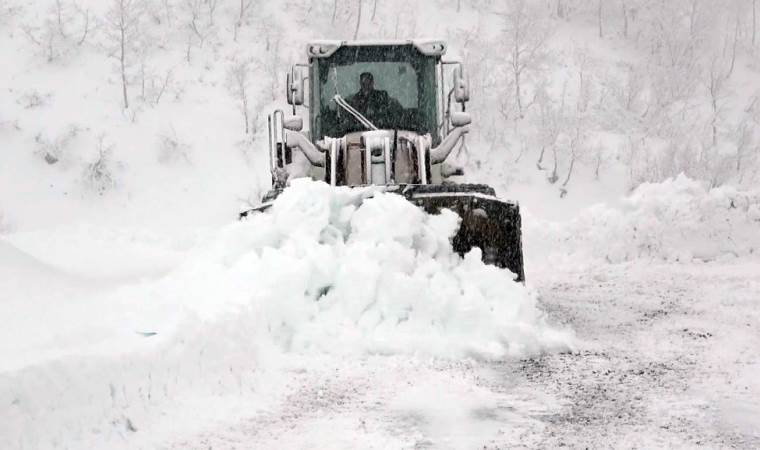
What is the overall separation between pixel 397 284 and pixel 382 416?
1.70m

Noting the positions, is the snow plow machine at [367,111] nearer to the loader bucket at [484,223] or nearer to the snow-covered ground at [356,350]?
the loader bucket at [484,223]

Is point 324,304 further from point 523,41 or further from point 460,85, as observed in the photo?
point 523,41

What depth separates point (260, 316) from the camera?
4.93 m

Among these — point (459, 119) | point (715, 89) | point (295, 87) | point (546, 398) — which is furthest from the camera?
point (715, 89)

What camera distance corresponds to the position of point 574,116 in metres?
26.1

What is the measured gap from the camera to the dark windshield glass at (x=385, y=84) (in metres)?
8.85

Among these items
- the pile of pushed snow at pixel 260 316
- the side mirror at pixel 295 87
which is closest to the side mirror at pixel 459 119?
the side mirror at pixel 295 87

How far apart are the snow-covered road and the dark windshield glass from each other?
3.45 metres

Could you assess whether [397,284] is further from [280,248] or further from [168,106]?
[168,106]

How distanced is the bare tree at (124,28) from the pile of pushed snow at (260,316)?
20.3 meters

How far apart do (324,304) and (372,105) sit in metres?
3.94

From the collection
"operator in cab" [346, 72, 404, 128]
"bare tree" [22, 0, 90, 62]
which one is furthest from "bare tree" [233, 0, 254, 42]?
"operator in cab" [346, 72, 404, 128]

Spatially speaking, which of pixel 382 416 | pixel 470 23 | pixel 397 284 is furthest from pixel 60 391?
pixel 470 23

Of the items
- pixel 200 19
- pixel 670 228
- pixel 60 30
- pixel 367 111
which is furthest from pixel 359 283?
Result: pixel 200 19
